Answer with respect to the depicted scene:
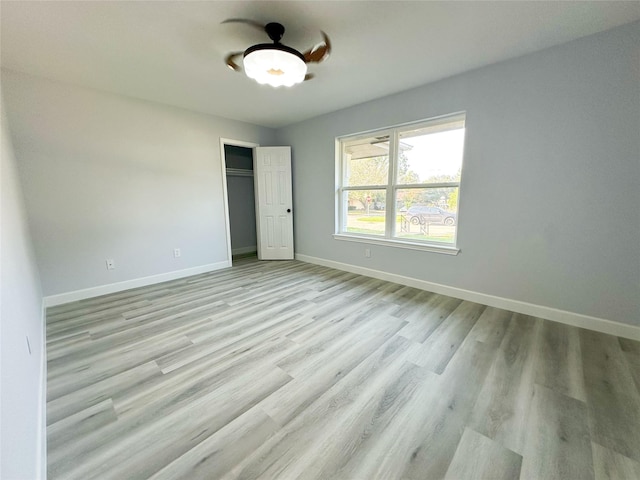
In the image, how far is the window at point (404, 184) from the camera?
9.55ft

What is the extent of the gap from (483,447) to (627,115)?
2614 millimetres

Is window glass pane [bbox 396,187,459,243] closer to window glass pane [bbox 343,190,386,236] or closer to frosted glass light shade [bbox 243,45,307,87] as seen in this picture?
window glass pane [bbox 343,190,386,236]

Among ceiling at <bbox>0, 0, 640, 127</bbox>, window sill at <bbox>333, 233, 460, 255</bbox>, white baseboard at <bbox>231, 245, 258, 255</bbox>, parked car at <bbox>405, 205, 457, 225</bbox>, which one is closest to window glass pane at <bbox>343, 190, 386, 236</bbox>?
window sill at <bbox>333, 233, 460, 255</bbox>

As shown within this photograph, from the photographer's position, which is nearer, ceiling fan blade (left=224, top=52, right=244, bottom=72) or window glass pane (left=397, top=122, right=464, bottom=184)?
ceiling fan blade (left=224, top=52, right=244, bottom=72)

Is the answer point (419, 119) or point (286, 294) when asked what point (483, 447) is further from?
point (419, 119)

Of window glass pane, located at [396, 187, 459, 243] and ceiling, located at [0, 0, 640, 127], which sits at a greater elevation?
ceiling, located at [0, 0, 640, 127]

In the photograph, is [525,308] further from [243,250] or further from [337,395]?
[243,250]

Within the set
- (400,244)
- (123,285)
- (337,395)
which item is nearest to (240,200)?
(123,285)

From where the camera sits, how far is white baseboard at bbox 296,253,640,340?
6.84 feet

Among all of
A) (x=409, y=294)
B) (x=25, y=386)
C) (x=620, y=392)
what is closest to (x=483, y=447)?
(x=620, y=392)

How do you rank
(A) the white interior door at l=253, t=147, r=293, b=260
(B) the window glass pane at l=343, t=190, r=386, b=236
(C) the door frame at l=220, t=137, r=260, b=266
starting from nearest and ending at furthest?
1. (B) the window glass pane at l=343, t=190, r=386, b=236
2. (C) the door frame at l=220, t=137, r=260, b=266
3. (A) the white interior door at l=253, t=147, r=293, b=260

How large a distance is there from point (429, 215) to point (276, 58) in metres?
2.37

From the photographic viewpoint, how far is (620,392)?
1495 mm

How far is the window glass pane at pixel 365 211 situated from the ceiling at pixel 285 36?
4.63ft
